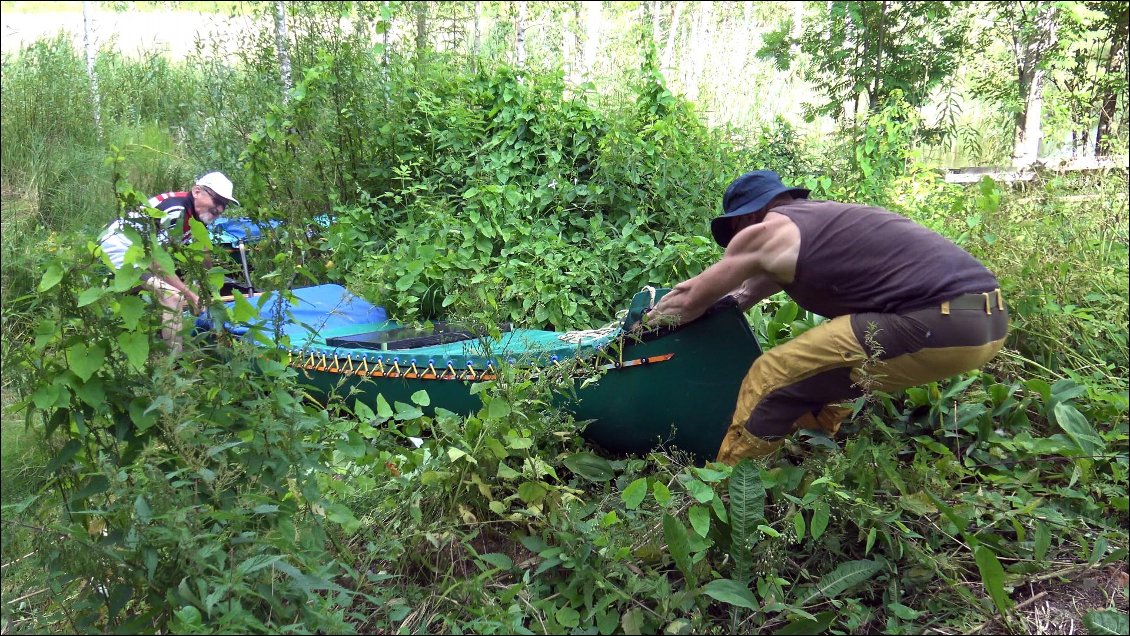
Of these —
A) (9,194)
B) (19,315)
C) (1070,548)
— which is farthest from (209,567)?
(1070,548)

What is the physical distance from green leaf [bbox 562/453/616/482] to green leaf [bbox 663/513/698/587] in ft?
2.61

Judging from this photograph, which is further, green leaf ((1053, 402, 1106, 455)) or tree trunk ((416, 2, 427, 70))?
tree trunk ((416, 2, 427, 70))

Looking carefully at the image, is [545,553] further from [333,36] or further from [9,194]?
[333,36]

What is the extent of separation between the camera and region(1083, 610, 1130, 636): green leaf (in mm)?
3010

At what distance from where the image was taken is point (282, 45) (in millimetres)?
8156

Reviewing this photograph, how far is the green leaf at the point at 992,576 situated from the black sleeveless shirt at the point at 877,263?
985 mm

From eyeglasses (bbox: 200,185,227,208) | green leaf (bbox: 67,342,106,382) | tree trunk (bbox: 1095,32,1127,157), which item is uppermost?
tree trunk (bbox: 1095,32,1127,157)

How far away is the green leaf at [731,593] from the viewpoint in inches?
117

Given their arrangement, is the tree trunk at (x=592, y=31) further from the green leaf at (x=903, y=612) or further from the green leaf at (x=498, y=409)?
the green leaf at (x=903, y=612)

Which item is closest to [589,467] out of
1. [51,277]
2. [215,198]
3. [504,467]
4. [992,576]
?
[504,467]

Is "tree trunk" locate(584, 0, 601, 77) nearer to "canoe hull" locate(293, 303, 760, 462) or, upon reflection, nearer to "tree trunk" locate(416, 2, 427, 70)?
"tree trunk" locate(416, 2, 427, 70)

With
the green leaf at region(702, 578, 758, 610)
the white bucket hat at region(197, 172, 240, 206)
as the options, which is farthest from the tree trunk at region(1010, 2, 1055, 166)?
the white bucket hat at region(197, 172, 240, 206)

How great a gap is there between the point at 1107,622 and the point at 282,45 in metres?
7.88

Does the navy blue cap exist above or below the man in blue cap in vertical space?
above
